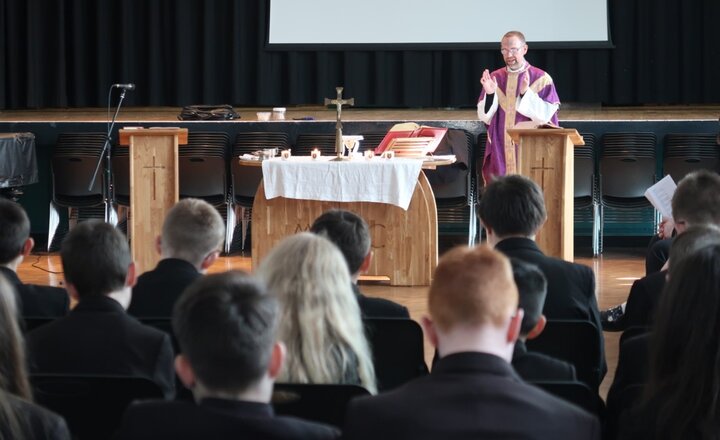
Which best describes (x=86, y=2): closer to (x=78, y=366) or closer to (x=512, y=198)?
(x=512, y=198)

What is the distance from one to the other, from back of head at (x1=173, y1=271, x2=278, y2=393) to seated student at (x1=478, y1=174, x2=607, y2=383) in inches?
81.1

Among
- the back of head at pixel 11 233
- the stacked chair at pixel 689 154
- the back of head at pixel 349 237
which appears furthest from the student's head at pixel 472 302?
the stacked chair at pixel 689 154

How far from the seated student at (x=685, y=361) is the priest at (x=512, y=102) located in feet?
21.4

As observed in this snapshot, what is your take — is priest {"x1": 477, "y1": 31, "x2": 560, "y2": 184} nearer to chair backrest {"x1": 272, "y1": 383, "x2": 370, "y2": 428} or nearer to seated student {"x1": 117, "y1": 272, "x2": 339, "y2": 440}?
chair backrest {"x1": 272, "y1": 383, "x2": 370, "y2": 428}

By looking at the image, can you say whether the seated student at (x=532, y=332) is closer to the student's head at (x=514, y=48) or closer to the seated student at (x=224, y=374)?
the seated student at (x=224, y=374)

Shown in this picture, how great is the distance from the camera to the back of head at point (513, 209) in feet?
14.5

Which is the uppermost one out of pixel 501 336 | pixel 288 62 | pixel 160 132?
pixel 288 62

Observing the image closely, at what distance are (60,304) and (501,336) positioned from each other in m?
2.30

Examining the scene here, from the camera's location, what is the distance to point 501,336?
2.26 m

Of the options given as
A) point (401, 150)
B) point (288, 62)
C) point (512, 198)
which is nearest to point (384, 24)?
point (288, 62)

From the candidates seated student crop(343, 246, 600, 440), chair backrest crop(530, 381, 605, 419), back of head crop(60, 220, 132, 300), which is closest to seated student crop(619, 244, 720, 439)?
seated student crop(343, 246, 600, 440)

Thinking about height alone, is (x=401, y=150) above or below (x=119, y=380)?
above

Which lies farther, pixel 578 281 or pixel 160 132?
pixel 160 132

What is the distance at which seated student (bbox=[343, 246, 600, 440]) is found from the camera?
2141 millimetres
